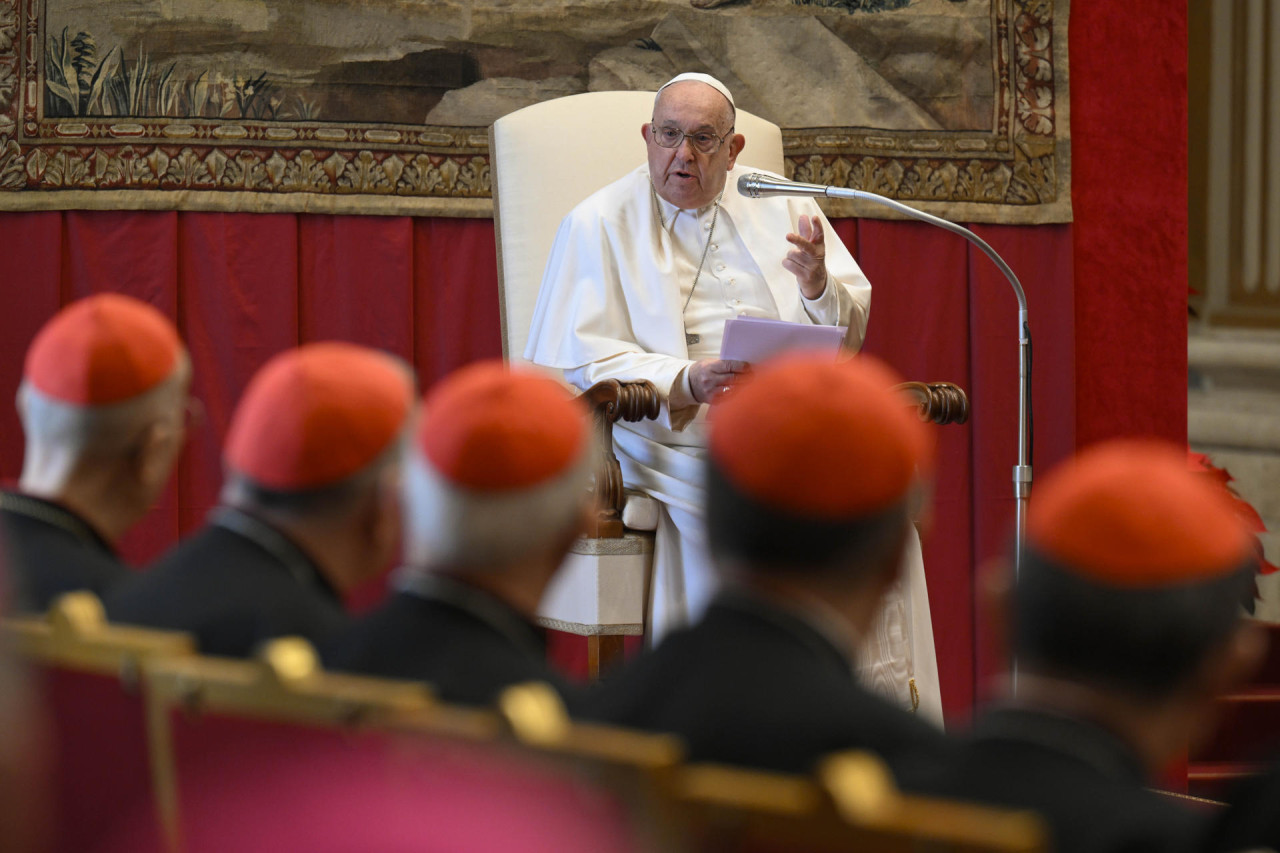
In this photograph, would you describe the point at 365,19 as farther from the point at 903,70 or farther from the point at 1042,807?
the point at 1042,807

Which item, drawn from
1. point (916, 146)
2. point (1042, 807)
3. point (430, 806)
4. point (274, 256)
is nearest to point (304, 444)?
point (430, 806)

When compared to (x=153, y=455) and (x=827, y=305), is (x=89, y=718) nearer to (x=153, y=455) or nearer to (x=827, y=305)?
(x=153, y=455)

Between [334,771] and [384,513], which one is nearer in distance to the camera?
[334,771]

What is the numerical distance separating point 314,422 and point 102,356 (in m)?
0.41

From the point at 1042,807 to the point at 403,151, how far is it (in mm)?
4026

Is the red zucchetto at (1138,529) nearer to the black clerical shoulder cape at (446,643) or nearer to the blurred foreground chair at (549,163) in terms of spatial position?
the black clerical shoulder cape at (446,643)

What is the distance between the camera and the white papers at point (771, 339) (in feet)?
10.8

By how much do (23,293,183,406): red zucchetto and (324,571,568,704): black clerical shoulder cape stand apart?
55 centimetres

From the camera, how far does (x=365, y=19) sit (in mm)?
4723

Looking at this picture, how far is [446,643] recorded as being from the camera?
4.61 ft

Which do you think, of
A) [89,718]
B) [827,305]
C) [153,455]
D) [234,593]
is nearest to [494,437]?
[234,593]

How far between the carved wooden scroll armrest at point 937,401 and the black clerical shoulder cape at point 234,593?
6.88 ft

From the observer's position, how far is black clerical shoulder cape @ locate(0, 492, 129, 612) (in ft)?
5.60

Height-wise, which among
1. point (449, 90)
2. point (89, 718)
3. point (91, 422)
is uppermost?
point (449, 90)
